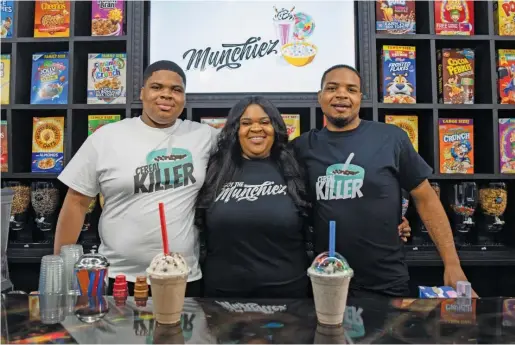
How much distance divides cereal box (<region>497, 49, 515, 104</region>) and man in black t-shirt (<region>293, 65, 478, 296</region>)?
1000mm

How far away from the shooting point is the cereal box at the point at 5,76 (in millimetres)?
2355

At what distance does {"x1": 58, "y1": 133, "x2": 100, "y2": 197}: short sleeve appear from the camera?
166cm

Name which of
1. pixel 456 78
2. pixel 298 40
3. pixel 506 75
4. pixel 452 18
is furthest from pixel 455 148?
pixel 298 40

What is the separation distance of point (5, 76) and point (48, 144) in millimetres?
481

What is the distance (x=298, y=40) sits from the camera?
2371mm

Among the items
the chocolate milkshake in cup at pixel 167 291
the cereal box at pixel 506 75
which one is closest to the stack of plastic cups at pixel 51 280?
the chocolate milkshake in cup at pixel 167 291

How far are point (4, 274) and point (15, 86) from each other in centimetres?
108

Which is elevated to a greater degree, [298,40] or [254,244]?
[298,40]

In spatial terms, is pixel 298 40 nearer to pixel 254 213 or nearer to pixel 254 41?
pixel 254 41

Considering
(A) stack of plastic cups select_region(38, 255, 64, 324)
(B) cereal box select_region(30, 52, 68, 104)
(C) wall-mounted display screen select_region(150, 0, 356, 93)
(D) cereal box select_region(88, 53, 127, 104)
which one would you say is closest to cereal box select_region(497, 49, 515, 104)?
(C) wall-mounted display screen select_region(150, 0, 356, 93)

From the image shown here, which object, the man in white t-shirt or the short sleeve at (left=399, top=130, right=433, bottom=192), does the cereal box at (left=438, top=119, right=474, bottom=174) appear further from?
the man in white t-shirt

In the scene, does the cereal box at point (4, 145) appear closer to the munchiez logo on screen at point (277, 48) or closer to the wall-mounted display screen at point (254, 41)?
the wall-mounted display screen at point (254, 41)

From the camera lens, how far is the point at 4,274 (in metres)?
1.91

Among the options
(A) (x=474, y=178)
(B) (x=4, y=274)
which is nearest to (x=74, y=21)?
(B) (x=4, y=274)
